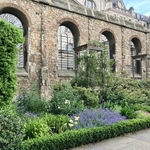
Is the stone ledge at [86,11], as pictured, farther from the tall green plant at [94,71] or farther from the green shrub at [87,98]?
the green shrub at [87,98]

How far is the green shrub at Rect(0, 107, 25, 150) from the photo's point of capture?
307cm

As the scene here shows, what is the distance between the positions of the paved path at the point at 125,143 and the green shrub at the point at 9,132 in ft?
4.98

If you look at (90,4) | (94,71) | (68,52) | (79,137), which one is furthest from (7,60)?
(90,4)

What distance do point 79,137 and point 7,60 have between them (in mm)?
2758

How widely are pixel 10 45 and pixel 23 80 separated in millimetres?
5824

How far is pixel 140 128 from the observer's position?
5891 mm

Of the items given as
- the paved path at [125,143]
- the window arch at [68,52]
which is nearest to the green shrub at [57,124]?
the paved path at [125,143]

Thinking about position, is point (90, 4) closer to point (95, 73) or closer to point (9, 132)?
point (95, 73)

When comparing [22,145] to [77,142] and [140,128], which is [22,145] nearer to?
[77,142]

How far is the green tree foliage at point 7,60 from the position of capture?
5.18 metres

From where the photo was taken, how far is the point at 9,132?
3123mm

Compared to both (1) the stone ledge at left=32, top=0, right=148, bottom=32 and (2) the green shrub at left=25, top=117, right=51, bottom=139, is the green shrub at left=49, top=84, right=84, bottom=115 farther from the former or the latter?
(1) the stone ledge at left=32, top=0, right=148, bottom=32

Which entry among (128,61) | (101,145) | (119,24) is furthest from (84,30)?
(101,145)

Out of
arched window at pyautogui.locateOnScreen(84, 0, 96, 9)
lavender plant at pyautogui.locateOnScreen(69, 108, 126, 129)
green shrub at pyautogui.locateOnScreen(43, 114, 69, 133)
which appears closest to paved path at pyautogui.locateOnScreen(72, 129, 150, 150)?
lavender plant at pyautogui.locateOnScreen(69, 108, 126, 129)
